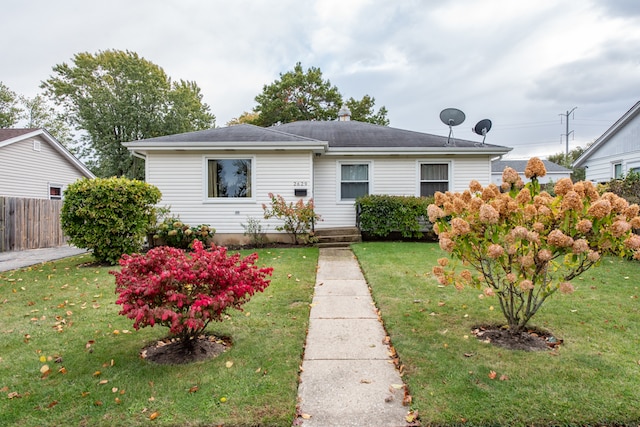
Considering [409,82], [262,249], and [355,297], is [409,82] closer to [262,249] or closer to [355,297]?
[262,249]

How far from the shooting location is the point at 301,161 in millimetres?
10492

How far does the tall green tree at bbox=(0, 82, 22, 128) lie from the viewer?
28.7 metres

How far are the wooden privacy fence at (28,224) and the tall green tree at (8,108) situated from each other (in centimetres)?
2296

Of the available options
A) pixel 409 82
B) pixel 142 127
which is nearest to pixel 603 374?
pixel 409 82

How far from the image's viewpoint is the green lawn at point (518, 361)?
7.91 ft

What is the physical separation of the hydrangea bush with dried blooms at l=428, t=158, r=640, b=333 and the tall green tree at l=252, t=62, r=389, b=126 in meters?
26.7

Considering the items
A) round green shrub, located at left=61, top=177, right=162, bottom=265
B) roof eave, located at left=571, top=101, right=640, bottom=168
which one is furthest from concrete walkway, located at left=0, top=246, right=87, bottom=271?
roof eave, located at left=571, top=101, right=640, bottom=168

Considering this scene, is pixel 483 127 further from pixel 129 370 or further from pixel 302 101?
pixel 302 101

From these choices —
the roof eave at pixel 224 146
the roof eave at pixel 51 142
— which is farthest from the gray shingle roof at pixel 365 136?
the roof eave at pixel 51 142

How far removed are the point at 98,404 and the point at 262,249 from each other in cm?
710

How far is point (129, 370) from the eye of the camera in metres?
3.07

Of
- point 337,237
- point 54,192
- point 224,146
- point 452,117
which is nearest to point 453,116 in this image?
point 452,117

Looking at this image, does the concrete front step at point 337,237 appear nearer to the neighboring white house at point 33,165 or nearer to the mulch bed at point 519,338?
the mulch bed at point 519,338

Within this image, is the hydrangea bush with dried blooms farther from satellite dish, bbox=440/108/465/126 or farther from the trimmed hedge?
satellite dish, bbox=440/108/465/126
